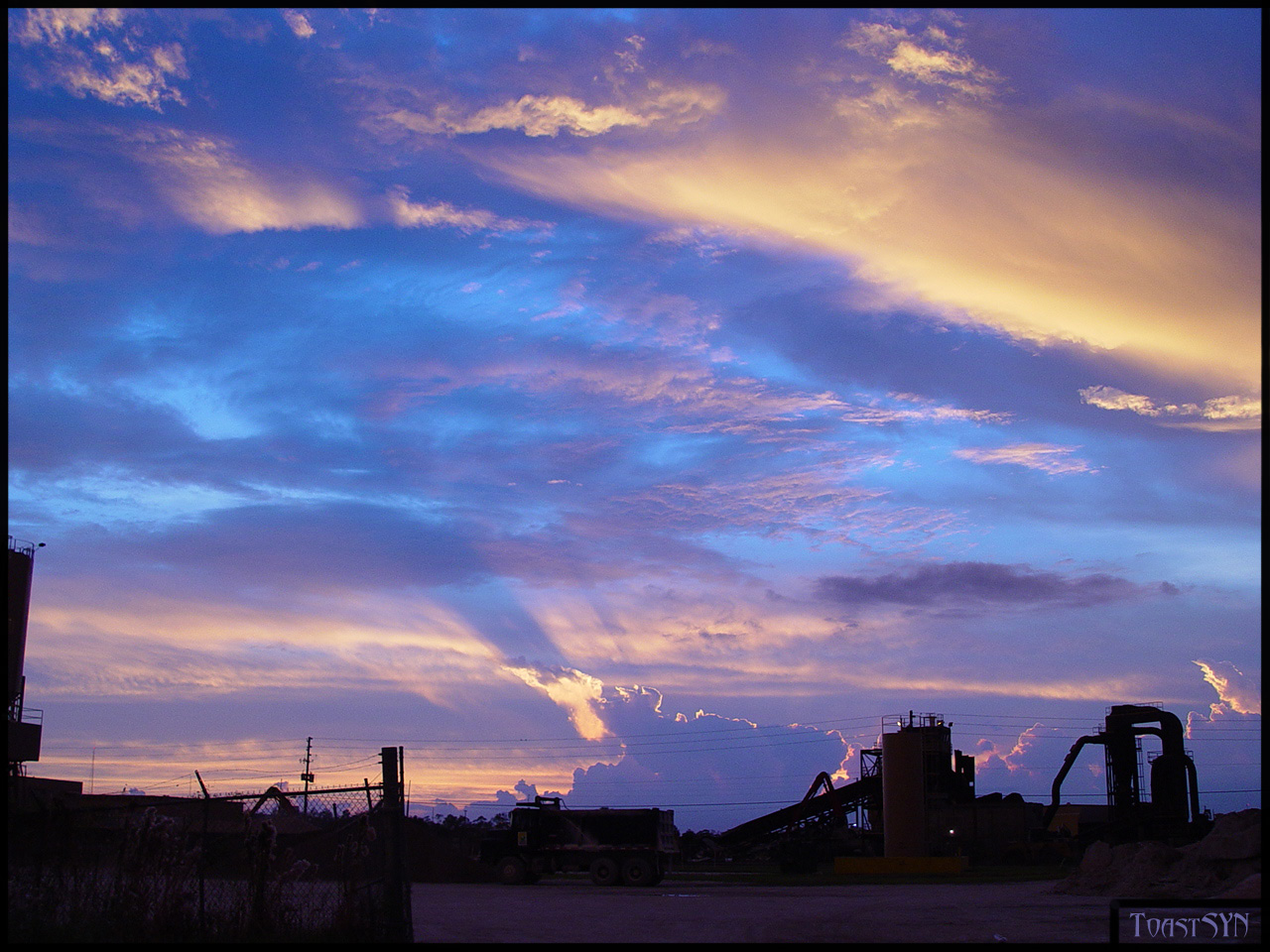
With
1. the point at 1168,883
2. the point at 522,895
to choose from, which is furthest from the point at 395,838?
the point at 1168,883

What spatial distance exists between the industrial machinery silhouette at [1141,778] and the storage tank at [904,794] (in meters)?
7.88

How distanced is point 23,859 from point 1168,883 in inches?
1074

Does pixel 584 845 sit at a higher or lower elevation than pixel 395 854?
lower

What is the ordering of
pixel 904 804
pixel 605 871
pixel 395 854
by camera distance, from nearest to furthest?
pixel 395 854, pixel 605 871, pixel 904 804

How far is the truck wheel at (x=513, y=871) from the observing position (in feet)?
120

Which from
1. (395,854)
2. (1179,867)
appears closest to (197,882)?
(395,854)

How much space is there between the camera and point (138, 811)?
47.3 ft

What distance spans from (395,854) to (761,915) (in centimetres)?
1094

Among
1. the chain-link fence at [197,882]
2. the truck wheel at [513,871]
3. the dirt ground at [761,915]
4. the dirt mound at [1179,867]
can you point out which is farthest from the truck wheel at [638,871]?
the chain-link fence at [197,882]

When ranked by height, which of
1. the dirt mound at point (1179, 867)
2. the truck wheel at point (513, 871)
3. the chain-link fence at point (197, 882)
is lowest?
the truck wheel at point (513, 871)

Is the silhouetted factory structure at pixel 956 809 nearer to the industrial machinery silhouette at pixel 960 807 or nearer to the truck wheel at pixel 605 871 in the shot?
the industrial machinery silhouette at pixel 960 807

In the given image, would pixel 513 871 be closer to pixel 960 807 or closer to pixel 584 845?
pixel 584 845

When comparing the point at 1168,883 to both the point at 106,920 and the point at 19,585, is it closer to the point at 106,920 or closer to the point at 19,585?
the point at 106,920

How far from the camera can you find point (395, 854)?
12516 mm
